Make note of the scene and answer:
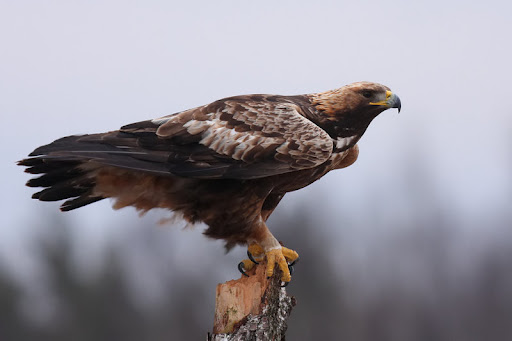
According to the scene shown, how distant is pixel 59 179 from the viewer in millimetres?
6379

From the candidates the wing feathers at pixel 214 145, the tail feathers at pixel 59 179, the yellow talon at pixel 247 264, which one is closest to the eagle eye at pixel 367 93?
the wing feathers at pixel 214 145

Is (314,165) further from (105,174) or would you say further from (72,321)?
(72,321)

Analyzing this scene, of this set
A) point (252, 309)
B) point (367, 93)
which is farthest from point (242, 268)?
point (367, 93)

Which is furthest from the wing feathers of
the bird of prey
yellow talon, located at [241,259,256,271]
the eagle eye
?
yellow talon, located at [241,259,256,271]

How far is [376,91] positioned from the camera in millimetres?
6695

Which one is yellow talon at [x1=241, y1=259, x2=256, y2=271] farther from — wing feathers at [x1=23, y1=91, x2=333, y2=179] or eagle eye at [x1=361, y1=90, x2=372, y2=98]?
eagle eye at [x1=361, y1=90, x2=372, y2=98]

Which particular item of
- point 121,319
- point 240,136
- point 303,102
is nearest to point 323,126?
point 303,102

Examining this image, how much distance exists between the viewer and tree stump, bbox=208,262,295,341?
247 inches

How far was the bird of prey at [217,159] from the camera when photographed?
615cm

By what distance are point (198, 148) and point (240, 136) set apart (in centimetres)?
38

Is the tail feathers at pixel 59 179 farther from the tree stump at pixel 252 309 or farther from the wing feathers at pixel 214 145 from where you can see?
the tree stump at pixel 252 309

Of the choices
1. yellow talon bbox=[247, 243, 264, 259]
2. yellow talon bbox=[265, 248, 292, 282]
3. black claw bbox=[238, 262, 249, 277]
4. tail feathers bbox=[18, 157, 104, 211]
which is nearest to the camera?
tail feathers bbox=[18, 157, 104, 211]

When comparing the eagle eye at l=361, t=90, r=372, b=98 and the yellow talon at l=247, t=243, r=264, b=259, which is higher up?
the eagle eye at l=361, t=90, r=372, b=98

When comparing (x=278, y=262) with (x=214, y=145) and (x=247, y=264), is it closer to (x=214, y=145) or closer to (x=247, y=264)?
(x=247, y=264)
